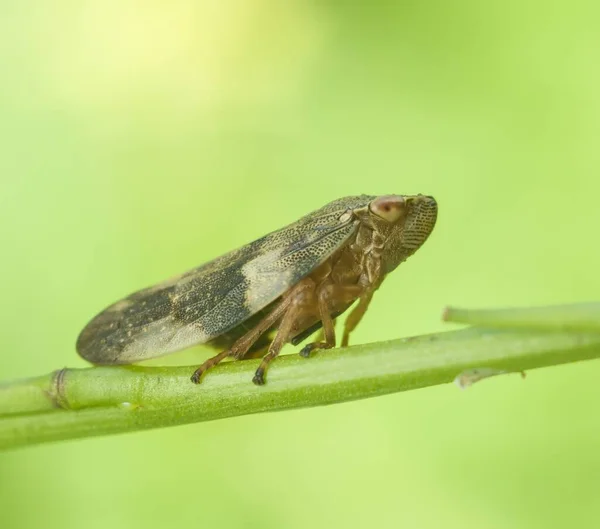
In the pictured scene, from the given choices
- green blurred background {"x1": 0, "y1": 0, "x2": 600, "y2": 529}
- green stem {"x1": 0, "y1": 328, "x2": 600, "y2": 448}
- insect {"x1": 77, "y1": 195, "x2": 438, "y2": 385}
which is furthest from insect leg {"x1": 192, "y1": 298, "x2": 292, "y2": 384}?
green blurred background {"x1": 0, "y1": 0, "x2": 600, "y2": 529}

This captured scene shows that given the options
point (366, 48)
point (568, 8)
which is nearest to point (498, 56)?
point (568, 8)

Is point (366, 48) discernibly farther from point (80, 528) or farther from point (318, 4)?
point (80, 528)

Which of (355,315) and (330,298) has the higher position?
(330,298)

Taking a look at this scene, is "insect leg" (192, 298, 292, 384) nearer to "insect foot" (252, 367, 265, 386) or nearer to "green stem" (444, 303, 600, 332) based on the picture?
"insect foot" (252, 367, 265, 386)

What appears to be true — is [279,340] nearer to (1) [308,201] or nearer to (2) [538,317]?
(2) [538,317]

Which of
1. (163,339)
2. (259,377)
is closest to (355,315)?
(163,339)
